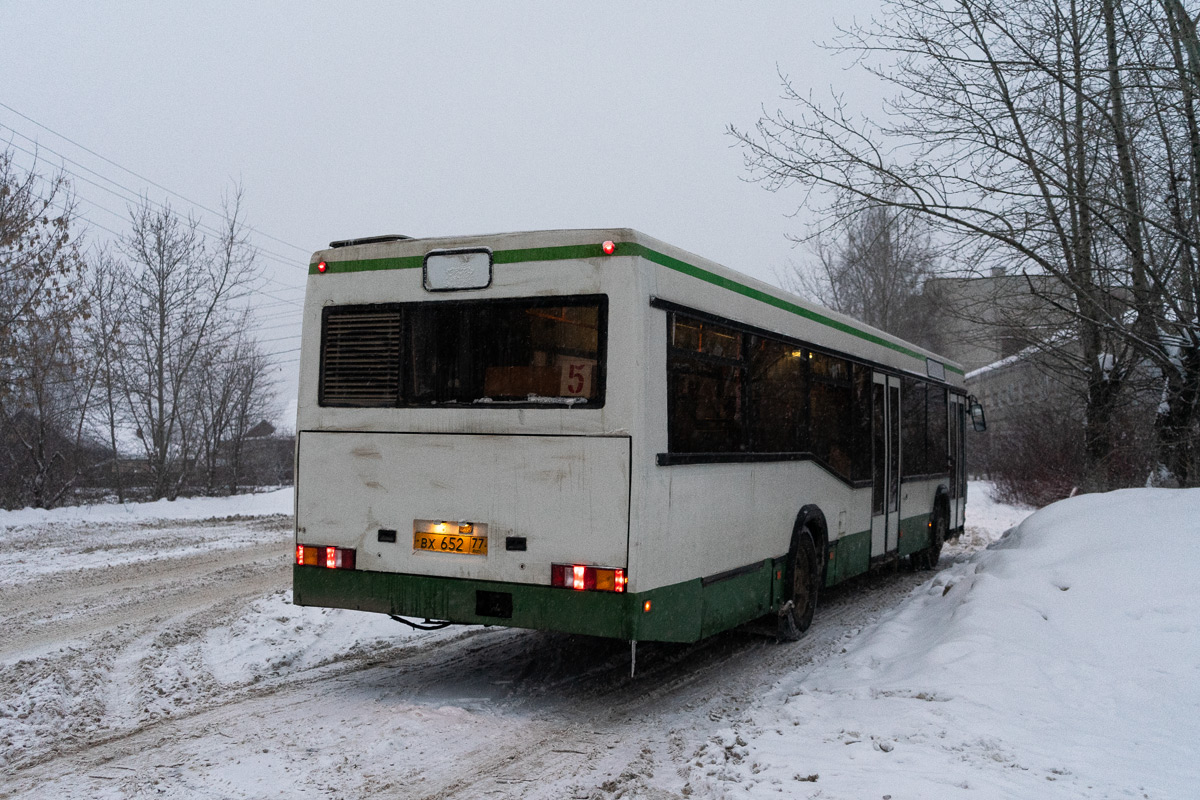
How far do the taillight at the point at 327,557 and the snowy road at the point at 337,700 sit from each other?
91 centimetres

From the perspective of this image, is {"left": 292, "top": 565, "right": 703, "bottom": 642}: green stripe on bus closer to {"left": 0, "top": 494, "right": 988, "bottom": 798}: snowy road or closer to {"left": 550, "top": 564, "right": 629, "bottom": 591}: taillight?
{"left": 550, "top": 564, "right": 629, "bottom": 591}: taillight

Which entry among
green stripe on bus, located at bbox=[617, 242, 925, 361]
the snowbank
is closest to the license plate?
green stripe on bus, located at bbox=[617, 242, 925, 361]

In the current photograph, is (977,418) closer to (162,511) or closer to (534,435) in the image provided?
(534,435)

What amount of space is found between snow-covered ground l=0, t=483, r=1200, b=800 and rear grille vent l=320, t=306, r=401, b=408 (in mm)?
2104

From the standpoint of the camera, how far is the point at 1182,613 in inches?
250

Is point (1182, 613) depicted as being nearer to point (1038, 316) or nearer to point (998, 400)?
point (1038, 316)

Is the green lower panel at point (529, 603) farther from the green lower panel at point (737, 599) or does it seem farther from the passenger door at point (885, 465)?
the passenger door at point (885, 465)

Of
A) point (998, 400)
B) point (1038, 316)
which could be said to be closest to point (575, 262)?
point (1038, 316)

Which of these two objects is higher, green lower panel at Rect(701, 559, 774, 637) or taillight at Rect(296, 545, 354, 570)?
taillight at Rect(296, 545, 354, 570)

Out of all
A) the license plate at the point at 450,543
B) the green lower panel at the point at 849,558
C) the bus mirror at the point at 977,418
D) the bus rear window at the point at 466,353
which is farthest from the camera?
the bus mirror at the point at 977,418

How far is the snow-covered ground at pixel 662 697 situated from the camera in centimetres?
479

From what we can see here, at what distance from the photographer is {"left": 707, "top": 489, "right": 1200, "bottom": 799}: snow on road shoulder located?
4.63 m

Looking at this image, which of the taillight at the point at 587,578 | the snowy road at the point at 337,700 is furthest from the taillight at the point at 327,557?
the taillight at the point at 587,578

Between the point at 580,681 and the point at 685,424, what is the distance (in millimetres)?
2283
